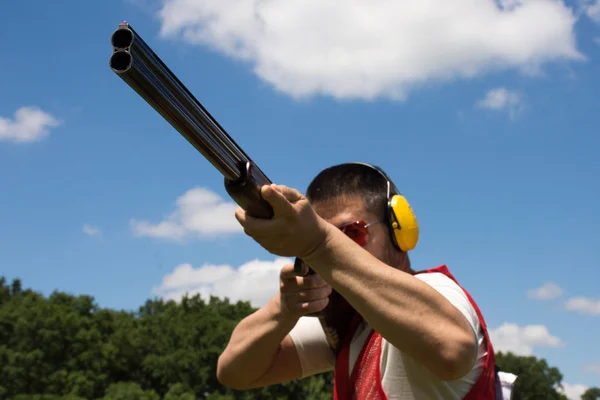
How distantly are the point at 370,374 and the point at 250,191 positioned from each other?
131cm

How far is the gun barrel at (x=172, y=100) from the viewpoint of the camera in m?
2.49

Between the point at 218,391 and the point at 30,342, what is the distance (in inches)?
540

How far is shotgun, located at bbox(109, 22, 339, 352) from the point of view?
249 cm

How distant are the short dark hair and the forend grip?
1.08m

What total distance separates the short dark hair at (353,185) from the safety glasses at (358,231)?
0.13 metres

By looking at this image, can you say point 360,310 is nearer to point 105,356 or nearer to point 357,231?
point 357,231

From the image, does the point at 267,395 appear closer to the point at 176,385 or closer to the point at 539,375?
the point at 176,385

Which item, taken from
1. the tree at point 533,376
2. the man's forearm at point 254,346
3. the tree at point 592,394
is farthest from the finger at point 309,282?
the tree at point 592,394

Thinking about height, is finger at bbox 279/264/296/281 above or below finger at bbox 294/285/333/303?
above

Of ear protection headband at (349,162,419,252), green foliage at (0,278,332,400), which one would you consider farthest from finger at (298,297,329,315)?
green foliage at (0,278,332,400)

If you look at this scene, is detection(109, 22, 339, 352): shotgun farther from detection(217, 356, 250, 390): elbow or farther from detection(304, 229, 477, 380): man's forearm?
detection(217, 356, 250, 390): elbow

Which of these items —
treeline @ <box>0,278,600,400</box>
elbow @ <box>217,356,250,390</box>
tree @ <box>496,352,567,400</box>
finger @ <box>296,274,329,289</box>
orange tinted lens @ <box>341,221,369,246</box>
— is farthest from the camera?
tree @ <box>496,352,567,400</box>

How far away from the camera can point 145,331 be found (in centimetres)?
5900

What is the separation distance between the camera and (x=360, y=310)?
3064 millimetres
